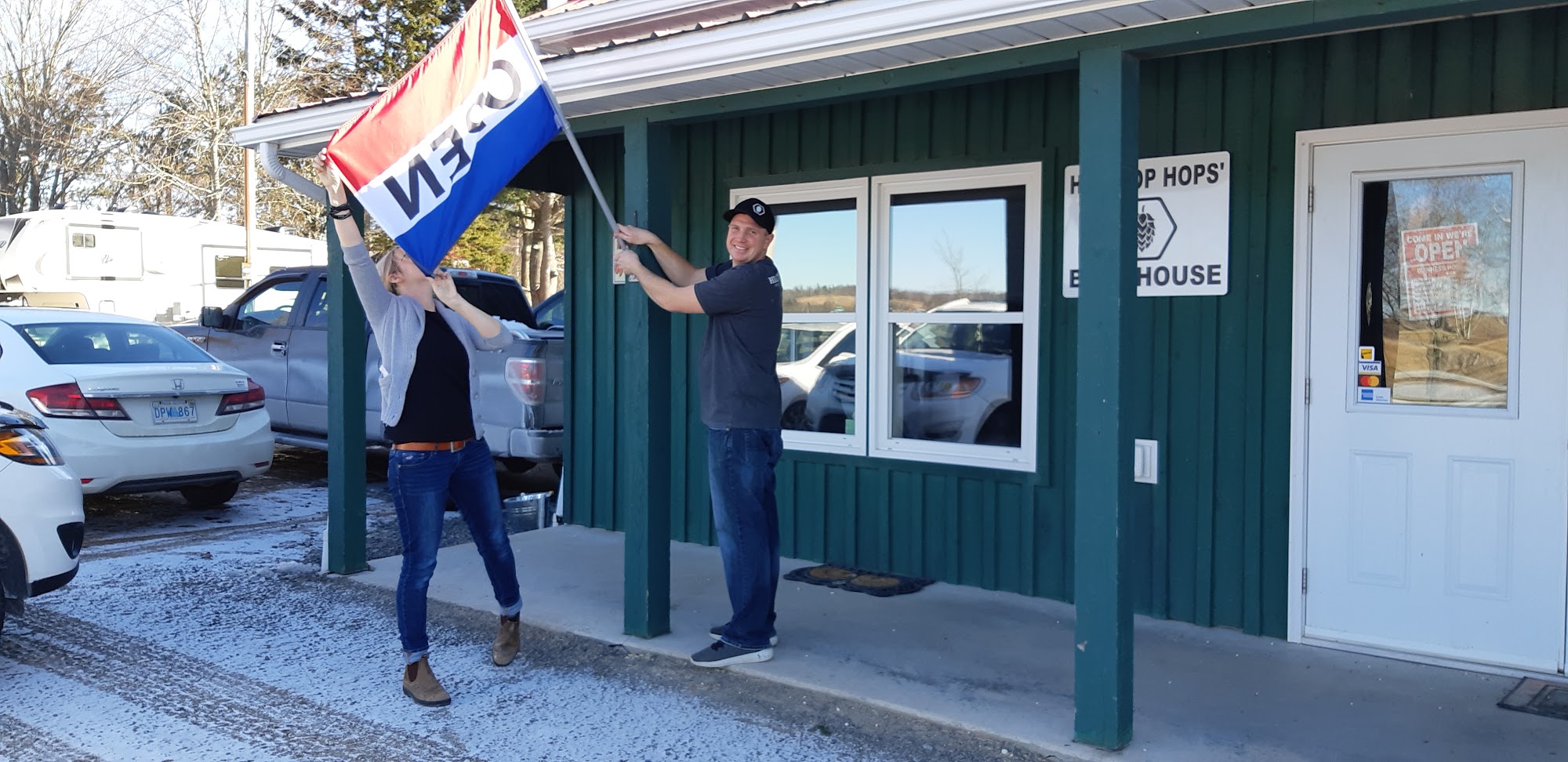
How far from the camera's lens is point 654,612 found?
5.25m

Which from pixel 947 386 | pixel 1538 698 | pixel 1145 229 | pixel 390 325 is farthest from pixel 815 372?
pixel 1538 698

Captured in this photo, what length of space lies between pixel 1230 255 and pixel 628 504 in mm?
2883

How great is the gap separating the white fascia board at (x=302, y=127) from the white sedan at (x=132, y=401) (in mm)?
1996

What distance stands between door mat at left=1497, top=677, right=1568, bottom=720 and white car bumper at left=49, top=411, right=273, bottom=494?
742 centimetres

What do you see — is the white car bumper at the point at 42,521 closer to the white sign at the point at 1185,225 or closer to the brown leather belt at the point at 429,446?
the brown leather belt at the point at 429,446

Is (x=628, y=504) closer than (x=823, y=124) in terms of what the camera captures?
Yes

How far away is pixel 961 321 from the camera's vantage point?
6074 mm

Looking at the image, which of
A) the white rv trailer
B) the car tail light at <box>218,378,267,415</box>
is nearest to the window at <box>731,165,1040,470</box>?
the car tail light at <box>218,378,267,415</box>

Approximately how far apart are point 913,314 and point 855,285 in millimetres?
415

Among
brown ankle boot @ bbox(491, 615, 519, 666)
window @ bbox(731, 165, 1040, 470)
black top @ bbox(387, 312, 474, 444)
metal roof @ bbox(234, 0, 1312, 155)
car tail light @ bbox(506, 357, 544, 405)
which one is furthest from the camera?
car tail light @ bbox(506, 357, 544, 405)

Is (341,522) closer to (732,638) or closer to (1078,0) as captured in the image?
(732,638)

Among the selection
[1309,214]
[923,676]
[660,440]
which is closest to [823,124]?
[660,440]

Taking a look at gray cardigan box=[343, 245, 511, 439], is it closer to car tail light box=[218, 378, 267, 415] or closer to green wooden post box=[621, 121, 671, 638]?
green wooden post box=[621, 121, 671, 638]

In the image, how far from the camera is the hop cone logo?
17.7 feet
